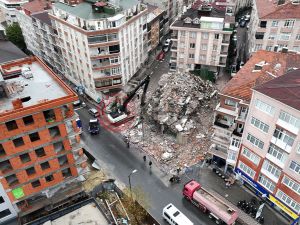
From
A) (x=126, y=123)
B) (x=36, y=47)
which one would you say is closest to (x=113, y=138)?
(x=126, y=123)

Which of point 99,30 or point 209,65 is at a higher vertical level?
point 99,30

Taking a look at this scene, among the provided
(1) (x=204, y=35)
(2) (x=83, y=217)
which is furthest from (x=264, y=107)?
(1) (x=204, y=35)

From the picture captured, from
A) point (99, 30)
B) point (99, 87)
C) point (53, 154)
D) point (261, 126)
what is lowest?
point (99, 87)

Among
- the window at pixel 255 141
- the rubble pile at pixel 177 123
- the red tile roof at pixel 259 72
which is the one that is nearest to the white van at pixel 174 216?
the rubble pile at pixel 177 123

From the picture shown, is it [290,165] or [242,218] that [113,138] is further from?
[290,165]

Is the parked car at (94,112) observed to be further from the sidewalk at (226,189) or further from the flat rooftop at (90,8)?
the sidewalk at (226,189)

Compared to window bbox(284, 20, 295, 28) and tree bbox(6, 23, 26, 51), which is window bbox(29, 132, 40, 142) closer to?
window bbox(284, 20, 295, 28)
